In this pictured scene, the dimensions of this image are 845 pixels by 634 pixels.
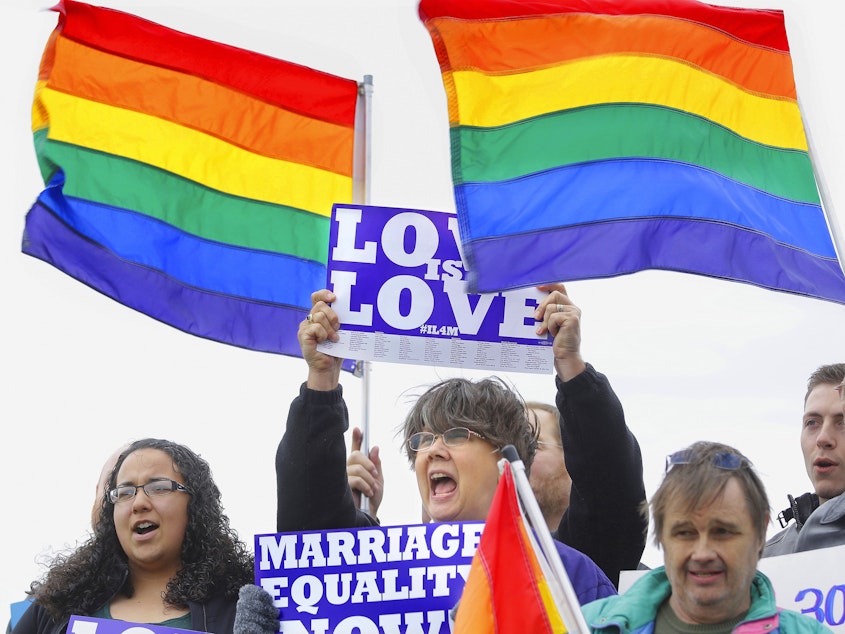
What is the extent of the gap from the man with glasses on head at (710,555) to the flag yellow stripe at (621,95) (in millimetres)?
2290

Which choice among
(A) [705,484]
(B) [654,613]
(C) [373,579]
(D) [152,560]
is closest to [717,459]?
(A) [705,484]

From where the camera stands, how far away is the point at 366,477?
220 inches

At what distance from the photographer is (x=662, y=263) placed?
5.38m

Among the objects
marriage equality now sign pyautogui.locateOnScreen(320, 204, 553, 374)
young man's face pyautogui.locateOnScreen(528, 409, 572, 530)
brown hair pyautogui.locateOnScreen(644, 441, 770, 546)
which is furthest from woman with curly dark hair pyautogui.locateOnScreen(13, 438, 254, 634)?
brown hair pyautogui.locateOnScreen(644, 441, 770, 546)

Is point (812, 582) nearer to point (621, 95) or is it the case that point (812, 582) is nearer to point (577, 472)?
point (577, 472)

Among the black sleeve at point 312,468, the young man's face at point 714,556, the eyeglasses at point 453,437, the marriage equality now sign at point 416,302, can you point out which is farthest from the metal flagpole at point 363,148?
the young man's face at point 714,556

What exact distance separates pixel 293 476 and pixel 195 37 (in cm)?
279

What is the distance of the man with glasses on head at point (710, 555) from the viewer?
136 inches

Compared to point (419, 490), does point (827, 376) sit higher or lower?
higher

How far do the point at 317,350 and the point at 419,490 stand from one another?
0.65 m

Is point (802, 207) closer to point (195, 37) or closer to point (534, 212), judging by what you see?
point (534, 212)

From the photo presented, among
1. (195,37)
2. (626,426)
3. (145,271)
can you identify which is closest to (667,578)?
(626,426)

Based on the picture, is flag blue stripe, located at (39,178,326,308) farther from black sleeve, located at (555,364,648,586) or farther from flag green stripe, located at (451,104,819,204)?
black sleeve, located at (555,364,648,586)

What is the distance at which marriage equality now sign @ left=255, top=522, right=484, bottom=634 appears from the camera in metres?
4.48
